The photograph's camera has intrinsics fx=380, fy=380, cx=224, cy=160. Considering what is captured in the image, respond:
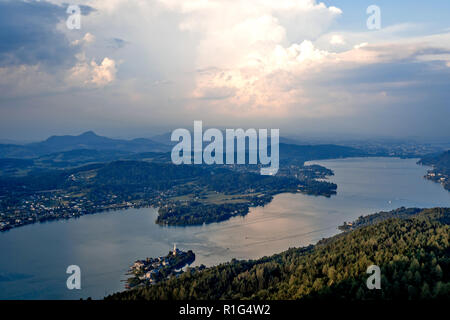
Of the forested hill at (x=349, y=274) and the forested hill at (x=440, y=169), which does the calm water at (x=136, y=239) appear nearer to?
the forested hill at (x=349, y=274)

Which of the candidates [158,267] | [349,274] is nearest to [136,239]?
[158,267]

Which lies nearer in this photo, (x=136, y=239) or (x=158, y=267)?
(x=158, y=267)

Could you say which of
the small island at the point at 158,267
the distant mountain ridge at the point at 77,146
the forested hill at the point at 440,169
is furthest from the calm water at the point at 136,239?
the distant mountain ridge at the point at 77,146

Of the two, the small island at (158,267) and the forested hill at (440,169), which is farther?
the forested hill at (440,169)

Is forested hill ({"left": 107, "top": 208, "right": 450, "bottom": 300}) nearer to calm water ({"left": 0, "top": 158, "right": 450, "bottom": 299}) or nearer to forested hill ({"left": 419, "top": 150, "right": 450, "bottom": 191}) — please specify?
calm water ({"left": 0, "top": 158, "right": 450, "bottom": 299})

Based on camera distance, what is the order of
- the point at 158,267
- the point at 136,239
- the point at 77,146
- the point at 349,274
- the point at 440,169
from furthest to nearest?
the point at 77,146 → the point at 440,169 → the point at 136,239 → the point at 158,267 → the point at 349,274

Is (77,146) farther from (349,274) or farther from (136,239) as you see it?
(349,274)
